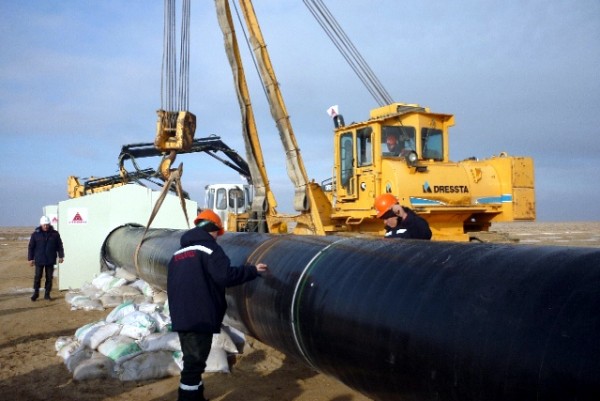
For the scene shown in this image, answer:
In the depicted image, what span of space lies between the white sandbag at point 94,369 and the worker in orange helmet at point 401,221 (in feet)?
10.2

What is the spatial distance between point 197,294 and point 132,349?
7.32 feet

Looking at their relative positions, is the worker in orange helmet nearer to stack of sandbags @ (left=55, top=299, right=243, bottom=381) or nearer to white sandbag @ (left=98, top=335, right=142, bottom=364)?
stack of sandbags @ (left=55, top=299, right=243, bottom=381)

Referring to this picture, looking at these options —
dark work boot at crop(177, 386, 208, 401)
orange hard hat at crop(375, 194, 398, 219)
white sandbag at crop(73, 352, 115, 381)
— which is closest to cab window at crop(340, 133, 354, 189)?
orange hard hat at crop(375, 194, 398, 219)

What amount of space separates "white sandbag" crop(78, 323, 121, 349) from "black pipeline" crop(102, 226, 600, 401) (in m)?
2.44

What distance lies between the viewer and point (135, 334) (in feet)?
20.0

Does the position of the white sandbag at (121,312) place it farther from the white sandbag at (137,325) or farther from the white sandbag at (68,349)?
the white sandbag at (68,349)

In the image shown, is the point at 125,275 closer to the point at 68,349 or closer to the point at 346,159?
the point at 68,349

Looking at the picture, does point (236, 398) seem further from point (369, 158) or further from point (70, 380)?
point (369, 158)

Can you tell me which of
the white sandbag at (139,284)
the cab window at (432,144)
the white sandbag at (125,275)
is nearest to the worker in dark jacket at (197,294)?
the cab window at (432,144)

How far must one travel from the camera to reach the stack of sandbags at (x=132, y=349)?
5.42m

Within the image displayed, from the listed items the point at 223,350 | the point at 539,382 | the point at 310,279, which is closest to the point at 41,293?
the point at 223,350

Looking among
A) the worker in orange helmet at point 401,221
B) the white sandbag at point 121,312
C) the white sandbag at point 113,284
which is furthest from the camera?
the white sandbag at point 113,284

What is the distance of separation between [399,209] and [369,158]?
308 cm

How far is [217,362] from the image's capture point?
5520mm
